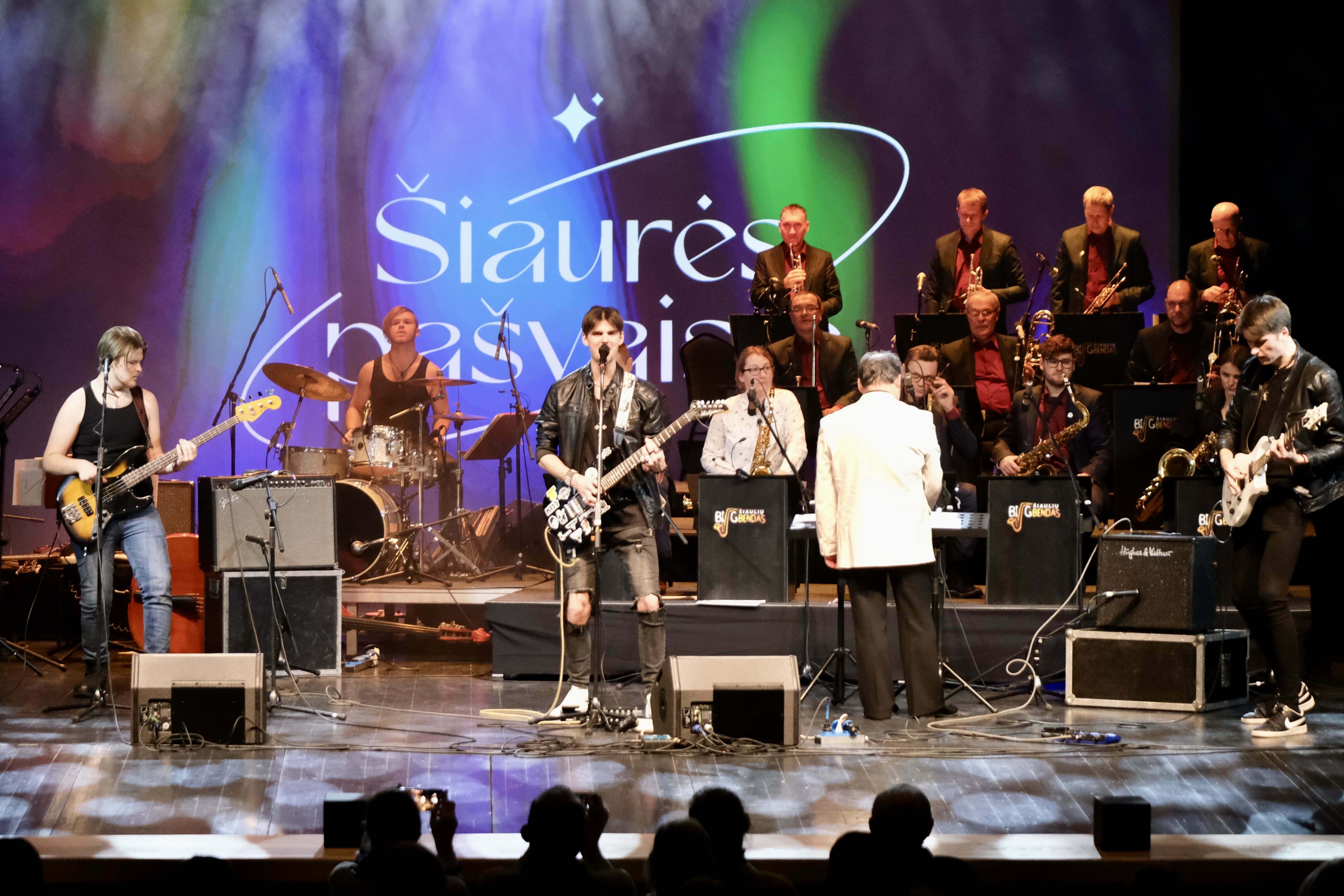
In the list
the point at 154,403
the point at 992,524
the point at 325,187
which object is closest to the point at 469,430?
the point at 325,187

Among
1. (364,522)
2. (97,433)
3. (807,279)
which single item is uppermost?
(807,279)

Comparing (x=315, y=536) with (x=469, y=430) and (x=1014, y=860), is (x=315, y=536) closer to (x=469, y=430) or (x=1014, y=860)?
(x=469, y=430)

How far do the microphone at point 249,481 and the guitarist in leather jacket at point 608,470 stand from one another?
70.1 inches

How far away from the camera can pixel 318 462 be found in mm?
9656

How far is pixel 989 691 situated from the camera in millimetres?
7277

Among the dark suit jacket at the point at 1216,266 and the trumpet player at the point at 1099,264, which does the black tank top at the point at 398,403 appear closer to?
the trumpet player at the point at 1099,264

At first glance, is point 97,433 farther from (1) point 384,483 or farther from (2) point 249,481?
(1) point 384,483

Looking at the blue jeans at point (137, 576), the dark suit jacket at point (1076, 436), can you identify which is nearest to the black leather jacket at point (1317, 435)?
the dark suit jacket at point (1076, 436)

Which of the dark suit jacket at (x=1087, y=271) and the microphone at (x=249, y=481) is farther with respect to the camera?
the dark suit jacket at (x=1087, y=271)

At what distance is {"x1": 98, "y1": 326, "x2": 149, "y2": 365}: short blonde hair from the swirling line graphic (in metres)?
4.71

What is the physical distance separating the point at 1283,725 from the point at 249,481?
5.19 meters

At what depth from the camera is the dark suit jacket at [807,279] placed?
9680 mm

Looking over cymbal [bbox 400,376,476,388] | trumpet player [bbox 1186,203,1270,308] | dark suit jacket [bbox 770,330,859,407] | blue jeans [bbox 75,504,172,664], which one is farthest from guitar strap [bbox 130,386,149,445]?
trumpet player [bbox 1186,203,1270,308]

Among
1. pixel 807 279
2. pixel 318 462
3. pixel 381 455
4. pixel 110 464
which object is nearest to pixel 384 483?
pixel 381 455
